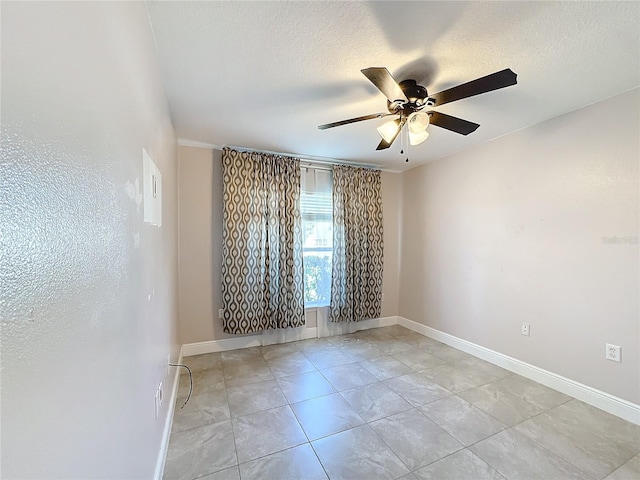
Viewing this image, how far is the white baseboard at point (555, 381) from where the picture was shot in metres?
1.96

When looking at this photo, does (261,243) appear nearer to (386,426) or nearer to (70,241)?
(386,426)

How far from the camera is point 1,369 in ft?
1.15

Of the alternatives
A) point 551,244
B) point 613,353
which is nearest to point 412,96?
point 551,244

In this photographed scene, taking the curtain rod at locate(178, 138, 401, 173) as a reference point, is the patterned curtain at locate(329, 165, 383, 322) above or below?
below

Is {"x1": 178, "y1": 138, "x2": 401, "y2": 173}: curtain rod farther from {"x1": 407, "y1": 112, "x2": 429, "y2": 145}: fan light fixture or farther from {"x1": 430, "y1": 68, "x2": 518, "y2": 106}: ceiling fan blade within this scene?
{"x1": 430, "y1": 68, "x2": 518, "y2": 106}: ceiling fan blade

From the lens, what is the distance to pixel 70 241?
0.56 metres

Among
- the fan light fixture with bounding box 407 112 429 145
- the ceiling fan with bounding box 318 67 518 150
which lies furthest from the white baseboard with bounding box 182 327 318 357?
the fan light fixture with bounding box 407 112 429 145

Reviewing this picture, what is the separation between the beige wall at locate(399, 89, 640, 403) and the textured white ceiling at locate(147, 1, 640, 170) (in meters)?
0.34

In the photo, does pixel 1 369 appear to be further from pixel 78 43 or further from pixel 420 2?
pixel 420 2

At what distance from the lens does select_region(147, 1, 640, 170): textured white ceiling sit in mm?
1284

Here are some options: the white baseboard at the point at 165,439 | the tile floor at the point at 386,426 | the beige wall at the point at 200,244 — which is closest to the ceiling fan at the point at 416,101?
the beige wall at the point at 200,244

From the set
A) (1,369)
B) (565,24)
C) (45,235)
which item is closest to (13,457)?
(1,369)

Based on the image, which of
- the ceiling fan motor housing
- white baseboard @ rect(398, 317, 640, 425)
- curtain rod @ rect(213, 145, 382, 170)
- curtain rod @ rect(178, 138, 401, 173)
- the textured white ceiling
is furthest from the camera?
curtain rod @ rect(213, 145, 382, 170)

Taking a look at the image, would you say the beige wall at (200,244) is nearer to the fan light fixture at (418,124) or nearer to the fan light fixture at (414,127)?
the fan light fixture at (414,127)
